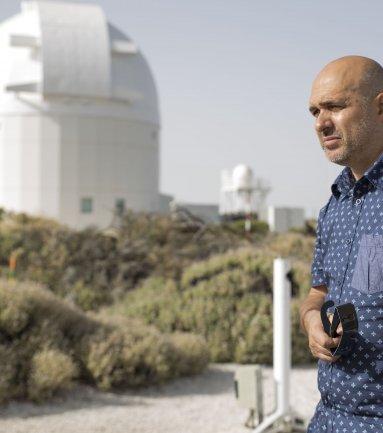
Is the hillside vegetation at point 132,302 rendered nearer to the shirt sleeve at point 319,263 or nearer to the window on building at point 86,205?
the shirt sleeve at point 319,263

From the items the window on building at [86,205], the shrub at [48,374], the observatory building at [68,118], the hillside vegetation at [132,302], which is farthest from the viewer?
the window on building at [86,205]

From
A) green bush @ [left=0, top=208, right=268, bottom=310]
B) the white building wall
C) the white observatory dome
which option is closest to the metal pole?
green bush @ [left=0, top=208, right=268, bottom=310]

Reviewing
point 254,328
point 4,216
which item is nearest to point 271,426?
point 254,328

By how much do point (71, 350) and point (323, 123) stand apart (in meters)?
5.19

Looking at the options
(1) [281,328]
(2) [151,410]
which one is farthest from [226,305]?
(1) [281,328]

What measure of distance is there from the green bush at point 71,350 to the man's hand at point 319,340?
14.7ft

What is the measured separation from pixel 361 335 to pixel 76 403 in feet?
15.8

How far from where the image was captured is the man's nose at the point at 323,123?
213cm

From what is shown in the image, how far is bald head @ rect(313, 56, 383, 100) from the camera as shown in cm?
210

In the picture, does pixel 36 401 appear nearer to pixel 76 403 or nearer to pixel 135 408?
pixel 76 403

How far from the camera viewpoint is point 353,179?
2260 millimetres

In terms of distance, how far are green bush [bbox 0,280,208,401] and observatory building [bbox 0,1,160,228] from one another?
58.5 feet

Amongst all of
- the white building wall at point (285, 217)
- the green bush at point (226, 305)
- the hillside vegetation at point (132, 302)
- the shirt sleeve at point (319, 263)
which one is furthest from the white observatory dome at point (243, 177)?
the shirt sleeve at point (319, 263)

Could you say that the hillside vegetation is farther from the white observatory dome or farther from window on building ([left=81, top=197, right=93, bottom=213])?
the white observatory dome
